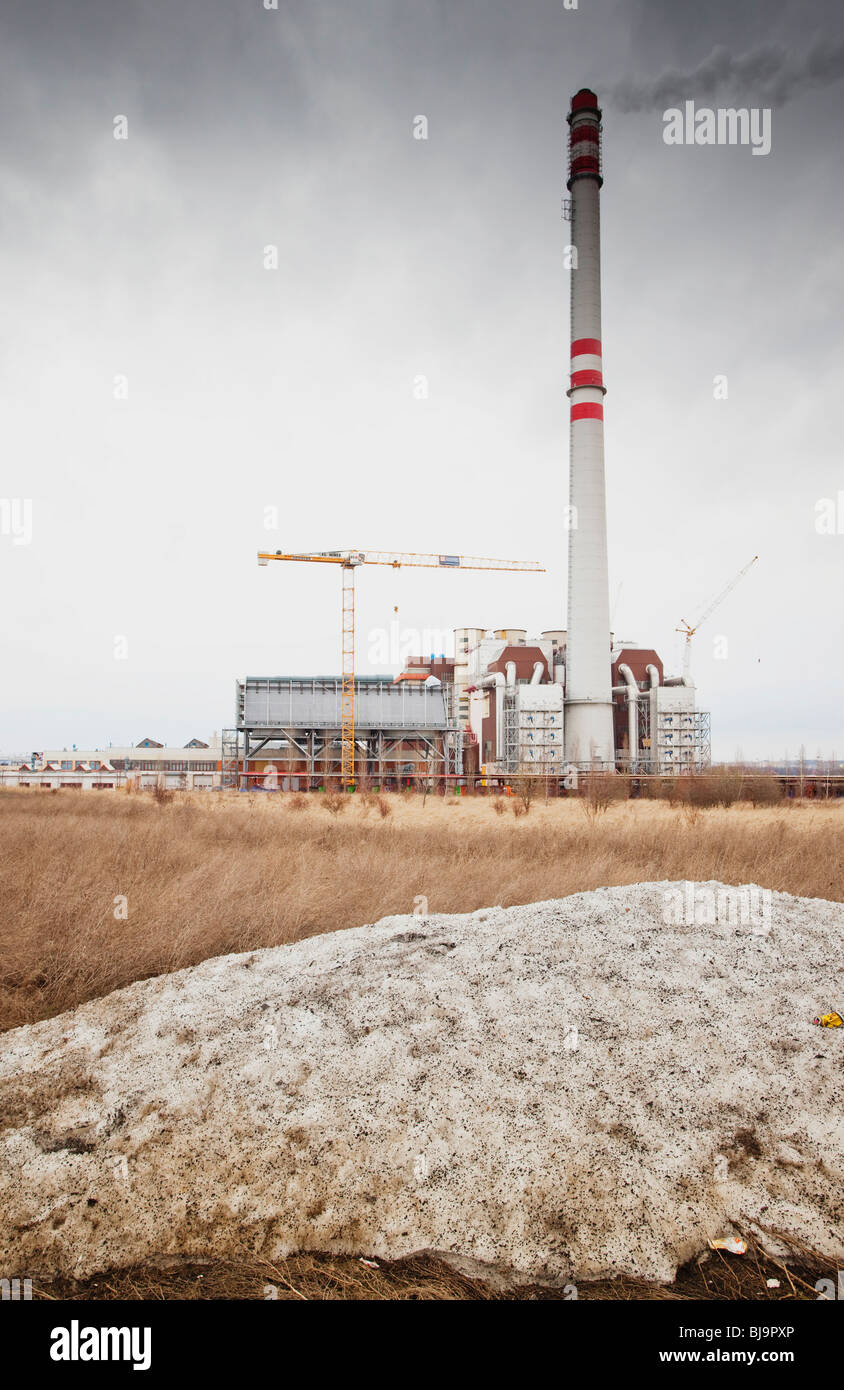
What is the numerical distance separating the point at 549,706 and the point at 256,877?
41814mm

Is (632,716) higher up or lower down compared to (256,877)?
higher up

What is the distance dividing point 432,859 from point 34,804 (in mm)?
21372

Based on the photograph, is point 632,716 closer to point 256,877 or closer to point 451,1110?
point 256,877

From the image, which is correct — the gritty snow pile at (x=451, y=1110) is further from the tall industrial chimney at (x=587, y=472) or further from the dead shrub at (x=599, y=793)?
the tall industrial chimney at (x=587, y=472)

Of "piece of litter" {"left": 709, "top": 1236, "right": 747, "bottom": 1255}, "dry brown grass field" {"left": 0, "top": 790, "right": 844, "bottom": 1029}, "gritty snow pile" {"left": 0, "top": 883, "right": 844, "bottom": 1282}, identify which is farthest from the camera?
"dry brown grass field" {"left": 0, "top": 790, "right": 844, "bottom": 1029}

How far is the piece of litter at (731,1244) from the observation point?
12.9 ft

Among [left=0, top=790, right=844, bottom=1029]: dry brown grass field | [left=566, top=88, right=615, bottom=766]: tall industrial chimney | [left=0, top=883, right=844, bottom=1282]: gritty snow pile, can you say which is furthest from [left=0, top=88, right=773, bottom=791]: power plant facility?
[left=0, top=883, right=844, bottom=1282]: gritty snow pile

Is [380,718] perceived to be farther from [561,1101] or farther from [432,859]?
[561,1101]

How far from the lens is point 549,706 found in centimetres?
5109

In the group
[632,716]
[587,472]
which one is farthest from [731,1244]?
[632,716]

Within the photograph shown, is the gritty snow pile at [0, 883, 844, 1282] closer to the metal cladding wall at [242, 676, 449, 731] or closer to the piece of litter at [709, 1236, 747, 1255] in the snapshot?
the piece of litter at [709, 1236, 747, 1255]

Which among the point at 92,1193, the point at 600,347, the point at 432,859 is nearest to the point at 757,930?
the point at 92,1193

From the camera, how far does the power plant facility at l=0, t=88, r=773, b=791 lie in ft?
145

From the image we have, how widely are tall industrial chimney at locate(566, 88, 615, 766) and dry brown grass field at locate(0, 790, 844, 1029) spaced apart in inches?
1112
